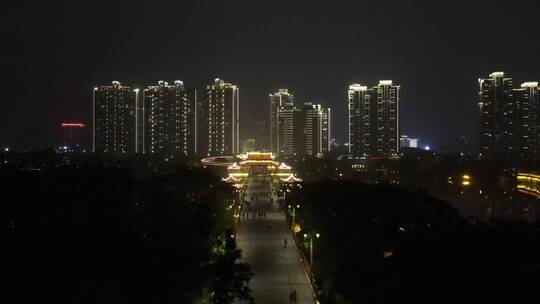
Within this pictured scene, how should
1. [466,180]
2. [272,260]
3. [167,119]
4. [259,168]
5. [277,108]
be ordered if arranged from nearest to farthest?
[272,260], [466,180], [259,168], [167,119], [277,108]

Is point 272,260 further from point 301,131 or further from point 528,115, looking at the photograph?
point 301,131

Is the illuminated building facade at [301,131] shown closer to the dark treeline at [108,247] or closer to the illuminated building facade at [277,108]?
the illuminated building facade at [277,108]

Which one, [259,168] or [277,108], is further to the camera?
[277,108]

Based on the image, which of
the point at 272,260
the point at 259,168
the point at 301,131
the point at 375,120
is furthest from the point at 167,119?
the point at 272,260

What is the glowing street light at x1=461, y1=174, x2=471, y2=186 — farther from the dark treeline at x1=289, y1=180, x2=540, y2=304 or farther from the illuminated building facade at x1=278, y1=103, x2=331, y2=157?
the illuminated building facade at x1=278, y1=103, x2=331, y2=157

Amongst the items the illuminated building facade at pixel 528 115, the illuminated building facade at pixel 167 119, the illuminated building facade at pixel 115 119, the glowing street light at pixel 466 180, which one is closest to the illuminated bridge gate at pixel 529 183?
the glowing street light at pixel 466 180

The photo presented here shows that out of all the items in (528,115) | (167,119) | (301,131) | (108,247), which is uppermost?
(528,115)

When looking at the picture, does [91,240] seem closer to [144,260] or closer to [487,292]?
[144,260]
